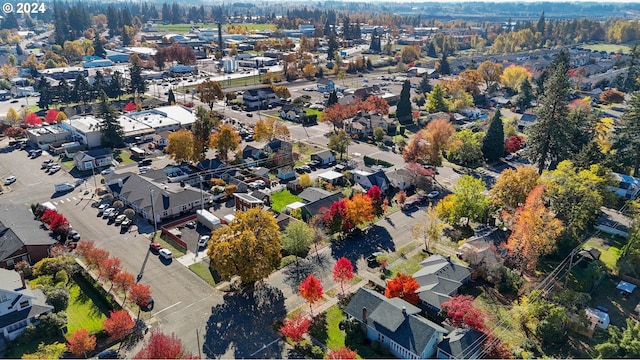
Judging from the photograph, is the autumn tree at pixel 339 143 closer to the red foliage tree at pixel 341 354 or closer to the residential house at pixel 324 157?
the residential house at pixel 324 157

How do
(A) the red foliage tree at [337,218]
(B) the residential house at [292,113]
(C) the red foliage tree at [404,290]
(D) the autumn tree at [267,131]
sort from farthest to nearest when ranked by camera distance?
(B) the residential house at [292,113]
(D) the autumn tree at [267,131]
(A) the red foliage tree at [337,218]
(C) the red foliage tree at [404,290]

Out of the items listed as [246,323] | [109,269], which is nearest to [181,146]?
[109,269]

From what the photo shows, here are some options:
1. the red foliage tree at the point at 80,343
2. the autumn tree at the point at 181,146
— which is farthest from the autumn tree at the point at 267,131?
the red foliage tree at the point at 80,343

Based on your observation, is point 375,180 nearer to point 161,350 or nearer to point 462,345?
point 462,345

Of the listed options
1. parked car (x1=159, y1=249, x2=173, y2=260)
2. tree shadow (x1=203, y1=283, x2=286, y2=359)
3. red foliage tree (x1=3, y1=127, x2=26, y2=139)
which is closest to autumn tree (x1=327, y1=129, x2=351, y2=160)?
parked car (x1=159, y1=249, x2=173, y2=260)

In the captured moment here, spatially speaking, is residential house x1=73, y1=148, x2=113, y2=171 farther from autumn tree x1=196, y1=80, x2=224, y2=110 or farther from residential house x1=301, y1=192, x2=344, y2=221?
residential house x1=301, y1=192, x2=344, y2=221

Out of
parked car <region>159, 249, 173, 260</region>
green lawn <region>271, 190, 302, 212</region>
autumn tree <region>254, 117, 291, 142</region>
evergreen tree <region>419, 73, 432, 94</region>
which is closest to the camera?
parked car <region>159, 249, 173, 260</region>

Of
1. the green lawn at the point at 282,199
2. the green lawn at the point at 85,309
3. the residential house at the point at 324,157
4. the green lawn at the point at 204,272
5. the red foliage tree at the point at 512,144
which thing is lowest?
the green lawn at the point at 85,309
